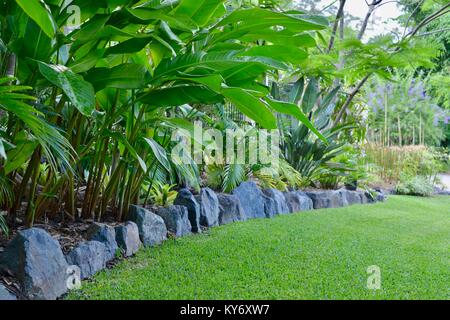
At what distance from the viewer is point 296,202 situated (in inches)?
135

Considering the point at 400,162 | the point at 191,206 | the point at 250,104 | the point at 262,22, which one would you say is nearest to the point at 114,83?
the point at 250,104

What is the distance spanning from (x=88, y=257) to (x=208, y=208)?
108cm

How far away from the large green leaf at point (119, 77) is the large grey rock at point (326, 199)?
8.57 feet

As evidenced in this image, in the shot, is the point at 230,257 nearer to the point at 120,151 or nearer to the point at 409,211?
the point at 120,151

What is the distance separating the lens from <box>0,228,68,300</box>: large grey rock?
1.23m

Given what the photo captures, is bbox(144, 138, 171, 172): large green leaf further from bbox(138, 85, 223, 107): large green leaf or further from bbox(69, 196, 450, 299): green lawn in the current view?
bbox(69, 196, 450, 299): green lawn

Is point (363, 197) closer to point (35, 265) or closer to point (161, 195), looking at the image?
point (161, 195)

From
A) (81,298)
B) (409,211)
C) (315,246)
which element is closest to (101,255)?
(81,298)

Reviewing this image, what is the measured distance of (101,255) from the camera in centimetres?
159

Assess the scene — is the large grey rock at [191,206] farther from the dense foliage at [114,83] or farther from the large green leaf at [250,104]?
the large green leaf at [250,104]

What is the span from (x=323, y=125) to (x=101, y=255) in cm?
314

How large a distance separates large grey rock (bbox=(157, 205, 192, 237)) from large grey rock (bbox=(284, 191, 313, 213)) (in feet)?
4.36

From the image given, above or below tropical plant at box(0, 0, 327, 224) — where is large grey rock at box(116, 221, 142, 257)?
below
